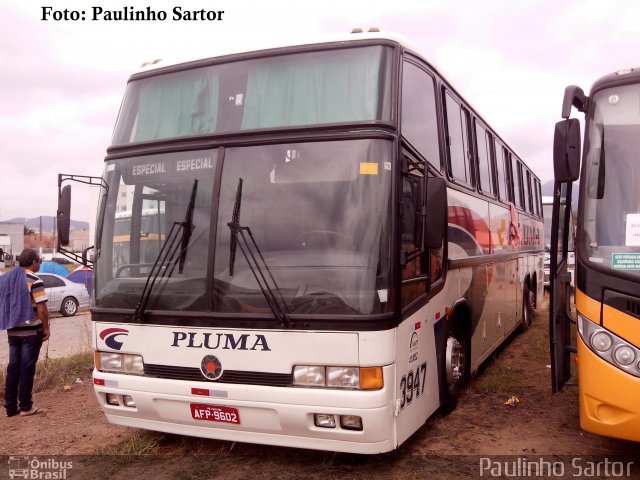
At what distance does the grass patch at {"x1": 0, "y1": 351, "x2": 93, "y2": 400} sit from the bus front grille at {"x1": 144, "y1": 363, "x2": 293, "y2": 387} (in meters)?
4.30

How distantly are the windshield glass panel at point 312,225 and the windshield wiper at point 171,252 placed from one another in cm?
29

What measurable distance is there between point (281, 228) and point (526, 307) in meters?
8.54

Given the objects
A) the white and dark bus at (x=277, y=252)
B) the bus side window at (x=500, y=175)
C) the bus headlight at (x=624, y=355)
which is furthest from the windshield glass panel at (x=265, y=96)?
the bus side window at (x=500, y=175)

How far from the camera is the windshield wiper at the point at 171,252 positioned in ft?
15.5

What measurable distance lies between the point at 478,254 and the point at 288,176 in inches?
137

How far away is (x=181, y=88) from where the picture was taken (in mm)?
5246

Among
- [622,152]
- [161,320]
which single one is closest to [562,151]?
[622,152]

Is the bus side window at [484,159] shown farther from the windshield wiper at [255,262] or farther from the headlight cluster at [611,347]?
the windshield wiper at [255,262]

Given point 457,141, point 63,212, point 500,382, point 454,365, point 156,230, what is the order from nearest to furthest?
point 156,230 < point 63,212 < point 454,365 < point 457,141 < point 500,382

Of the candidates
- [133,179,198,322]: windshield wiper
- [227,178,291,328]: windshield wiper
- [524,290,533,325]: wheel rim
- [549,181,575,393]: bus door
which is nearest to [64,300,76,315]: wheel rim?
[524,290,533,325]: wheel rim

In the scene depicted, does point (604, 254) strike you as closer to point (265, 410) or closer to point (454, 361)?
point (454, 361)

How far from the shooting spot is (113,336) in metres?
4.97

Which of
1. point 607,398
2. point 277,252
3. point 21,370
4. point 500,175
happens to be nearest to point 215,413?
point 277,252

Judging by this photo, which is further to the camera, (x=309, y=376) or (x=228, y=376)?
(x=228, y=376)
